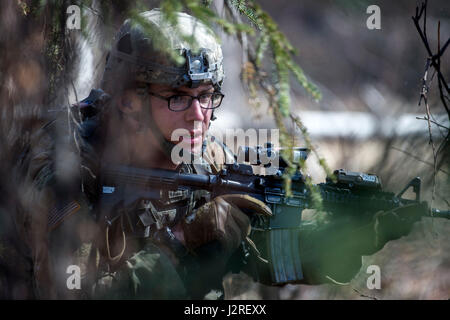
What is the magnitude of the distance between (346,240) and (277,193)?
15.8 inches

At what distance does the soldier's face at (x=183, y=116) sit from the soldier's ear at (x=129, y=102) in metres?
0.07

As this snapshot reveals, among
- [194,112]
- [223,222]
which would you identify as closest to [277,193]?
[223,222]

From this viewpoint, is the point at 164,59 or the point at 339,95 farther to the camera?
the point at 339,95

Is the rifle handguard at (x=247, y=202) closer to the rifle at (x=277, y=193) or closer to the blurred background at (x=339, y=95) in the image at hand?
the rifle at (x=277, y=193)

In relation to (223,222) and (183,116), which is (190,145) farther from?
(223,222)

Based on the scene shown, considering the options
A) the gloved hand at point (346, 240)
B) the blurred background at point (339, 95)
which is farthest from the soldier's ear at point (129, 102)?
the gloved hand at point (346, 240)

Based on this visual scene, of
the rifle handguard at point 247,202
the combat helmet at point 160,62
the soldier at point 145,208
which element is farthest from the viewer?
the rifle handguard at point 247,202

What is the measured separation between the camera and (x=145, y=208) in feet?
8.39

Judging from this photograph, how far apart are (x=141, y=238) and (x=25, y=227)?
521mm

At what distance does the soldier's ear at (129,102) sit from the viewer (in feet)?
8.54

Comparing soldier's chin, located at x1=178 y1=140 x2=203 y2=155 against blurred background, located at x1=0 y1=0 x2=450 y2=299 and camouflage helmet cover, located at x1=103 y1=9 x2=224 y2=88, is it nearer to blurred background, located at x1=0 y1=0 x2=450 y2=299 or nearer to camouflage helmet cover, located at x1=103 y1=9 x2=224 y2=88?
camouflage helmet cover, located at x1=103 y1=9 x2=224 y2=88

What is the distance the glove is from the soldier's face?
0.98 ft

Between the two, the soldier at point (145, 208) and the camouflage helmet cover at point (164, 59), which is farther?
the camouflage helmet cover at point (164, 59)

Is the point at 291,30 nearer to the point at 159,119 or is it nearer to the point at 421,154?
the point at 421,154
